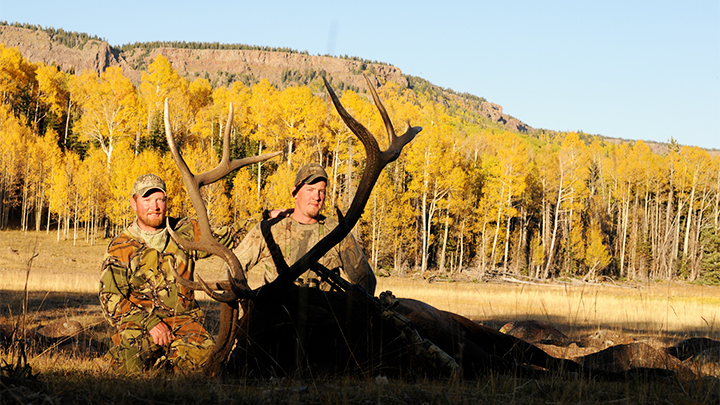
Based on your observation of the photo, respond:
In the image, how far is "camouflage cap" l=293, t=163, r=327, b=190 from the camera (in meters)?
4.82

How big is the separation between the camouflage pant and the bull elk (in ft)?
3.59

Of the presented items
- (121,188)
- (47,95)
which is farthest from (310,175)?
(47,95)

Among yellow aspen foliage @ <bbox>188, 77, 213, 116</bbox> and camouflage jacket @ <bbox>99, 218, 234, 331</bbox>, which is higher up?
yellow aspen foliage @ <bbox>188, 77, 213, 116</bbox>

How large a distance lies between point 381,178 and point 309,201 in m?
36.2

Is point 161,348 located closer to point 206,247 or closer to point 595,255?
point 206,247

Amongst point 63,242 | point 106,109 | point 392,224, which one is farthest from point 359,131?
point 106,109

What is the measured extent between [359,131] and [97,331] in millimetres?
6418

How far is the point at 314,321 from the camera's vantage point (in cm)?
374

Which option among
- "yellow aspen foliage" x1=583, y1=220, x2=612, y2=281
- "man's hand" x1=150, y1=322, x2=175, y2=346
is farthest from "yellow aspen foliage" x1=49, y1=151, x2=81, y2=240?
"yellow aspen foliage" x1=583, y1=220, x2=612, y2=281

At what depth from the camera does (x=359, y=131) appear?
3373 mm

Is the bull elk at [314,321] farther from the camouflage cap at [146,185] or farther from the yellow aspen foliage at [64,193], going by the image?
the yellow aspen foliage at [64,193]

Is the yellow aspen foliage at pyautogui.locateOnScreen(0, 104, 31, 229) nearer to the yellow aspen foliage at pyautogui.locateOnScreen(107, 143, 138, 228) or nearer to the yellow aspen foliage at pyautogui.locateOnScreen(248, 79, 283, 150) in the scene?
the yellow aspen foliage at pyautogui.locateOnScreen(107, 143, 138, 228)

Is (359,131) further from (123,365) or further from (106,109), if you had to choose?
(106,109)

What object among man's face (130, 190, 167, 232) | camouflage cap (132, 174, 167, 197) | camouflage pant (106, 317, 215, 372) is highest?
camouflage cap (132, 174, 167, 197)
